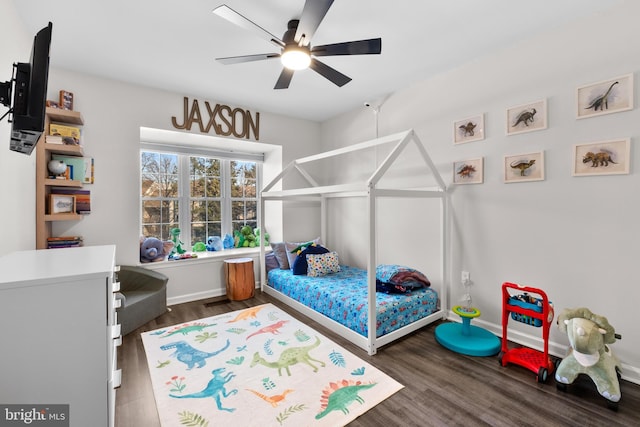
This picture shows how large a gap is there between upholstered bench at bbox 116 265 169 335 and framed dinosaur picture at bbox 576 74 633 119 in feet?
13.5

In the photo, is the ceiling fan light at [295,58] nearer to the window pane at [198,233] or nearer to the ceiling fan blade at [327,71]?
the ceiling fan blade at [327,71]

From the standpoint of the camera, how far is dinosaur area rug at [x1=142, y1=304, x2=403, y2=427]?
1.67 m

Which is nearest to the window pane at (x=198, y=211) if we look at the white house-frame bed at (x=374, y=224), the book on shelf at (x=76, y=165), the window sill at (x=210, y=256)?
the window sill at (x=210, y=256)

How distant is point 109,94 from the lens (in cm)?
308

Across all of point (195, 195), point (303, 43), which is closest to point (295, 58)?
point (303, 43)

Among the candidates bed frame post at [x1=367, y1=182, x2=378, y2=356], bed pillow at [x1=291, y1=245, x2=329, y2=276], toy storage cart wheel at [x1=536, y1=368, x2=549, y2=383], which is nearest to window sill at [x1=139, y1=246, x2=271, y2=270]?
bed pillow at [x1=291, y1=245, x2=329, y2=276]

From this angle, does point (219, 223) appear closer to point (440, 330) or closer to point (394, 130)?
point (394, 130)

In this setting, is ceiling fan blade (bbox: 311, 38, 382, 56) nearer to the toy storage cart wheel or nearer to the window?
the toy storage cart wheel

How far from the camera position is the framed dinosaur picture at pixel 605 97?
6.44 feet

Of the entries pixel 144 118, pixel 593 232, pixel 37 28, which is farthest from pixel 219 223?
pixel 593 232

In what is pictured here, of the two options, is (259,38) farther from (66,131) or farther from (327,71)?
(66,131)

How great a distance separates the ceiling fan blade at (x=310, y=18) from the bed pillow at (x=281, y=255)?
2688mm

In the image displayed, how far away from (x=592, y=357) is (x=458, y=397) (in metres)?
0.86

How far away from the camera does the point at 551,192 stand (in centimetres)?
231
